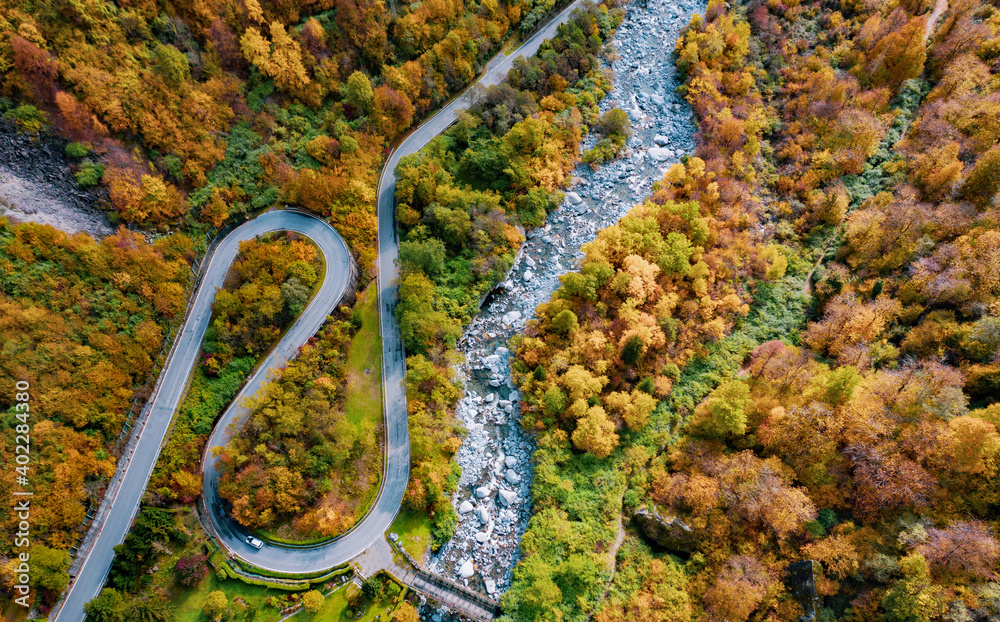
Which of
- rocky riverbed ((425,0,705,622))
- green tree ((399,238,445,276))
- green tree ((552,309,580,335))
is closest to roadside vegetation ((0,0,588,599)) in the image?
green tree ((399,238,445,276))

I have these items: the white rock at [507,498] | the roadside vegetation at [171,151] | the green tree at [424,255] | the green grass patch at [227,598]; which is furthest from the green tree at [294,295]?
the white rock at [507,498]

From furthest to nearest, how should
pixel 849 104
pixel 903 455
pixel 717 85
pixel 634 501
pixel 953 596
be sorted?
pixel 717 85 < pixel 849 104 < pixel 634 501 < pixel 903 455 < pixel 953 596

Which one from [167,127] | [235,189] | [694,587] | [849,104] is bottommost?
[694,587]

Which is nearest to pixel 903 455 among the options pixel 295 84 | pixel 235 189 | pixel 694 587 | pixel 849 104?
pixel 694 587

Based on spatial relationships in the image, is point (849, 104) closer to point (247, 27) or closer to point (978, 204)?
point (978, 204)

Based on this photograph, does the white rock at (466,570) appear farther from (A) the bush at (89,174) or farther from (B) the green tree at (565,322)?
(A) the bush at (89,174)

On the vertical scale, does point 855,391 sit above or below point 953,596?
above

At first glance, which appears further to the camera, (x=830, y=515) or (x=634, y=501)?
(x=634, y=501)
